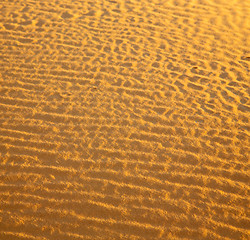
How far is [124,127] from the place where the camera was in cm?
358

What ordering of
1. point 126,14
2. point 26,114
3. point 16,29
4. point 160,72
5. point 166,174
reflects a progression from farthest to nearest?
point 126,14
point 16,29
point 160,72
point 26,114
point 166,174

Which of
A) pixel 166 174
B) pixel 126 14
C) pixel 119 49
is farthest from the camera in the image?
pixel 126 14

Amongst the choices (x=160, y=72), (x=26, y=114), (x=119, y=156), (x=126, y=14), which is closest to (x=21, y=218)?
(x=119, y=156)

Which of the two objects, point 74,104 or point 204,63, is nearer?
point 74,104

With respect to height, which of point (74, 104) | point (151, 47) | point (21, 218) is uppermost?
point (151, 47)

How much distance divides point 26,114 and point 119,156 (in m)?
1.38

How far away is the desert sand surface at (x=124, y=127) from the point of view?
275 centimetres

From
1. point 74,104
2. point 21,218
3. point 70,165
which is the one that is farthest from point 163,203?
point 74,104

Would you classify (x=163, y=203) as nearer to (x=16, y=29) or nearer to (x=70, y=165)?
(x=70, y=165)

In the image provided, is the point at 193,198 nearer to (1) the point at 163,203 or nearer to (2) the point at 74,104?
(1) the point at 163,203

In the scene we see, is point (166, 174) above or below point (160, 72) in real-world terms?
below

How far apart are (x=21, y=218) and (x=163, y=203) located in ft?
4.43

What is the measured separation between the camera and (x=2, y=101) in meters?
3.94

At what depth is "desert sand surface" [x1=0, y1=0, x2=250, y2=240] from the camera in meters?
2.75
